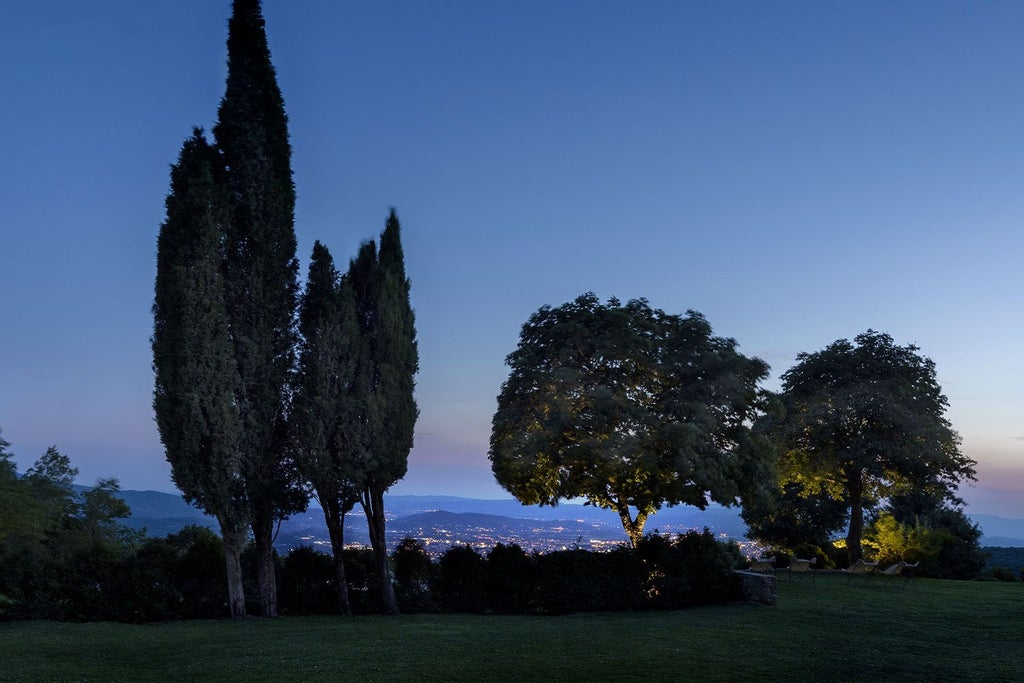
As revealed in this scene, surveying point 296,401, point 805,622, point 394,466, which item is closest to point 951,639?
point 805,622

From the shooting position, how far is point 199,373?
57.0ft

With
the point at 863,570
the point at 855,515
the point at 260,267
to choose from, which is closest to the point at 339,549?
the point at 260,267

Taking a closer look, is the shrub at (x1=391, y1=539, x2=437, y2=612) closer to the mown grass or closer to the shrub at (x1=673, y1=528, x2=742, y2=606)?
the mown grass

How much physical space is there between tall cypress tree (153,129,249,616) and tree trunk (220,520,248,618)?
1.0 inches

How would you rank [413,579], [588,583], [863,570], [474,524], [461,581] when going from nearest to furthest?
[588,583]
[461,581]
[413,579]
[863,570]
[474,524]

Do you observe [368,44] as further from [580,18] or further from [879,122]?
[879,122]

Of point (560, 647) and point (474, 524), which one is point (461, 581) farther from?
point (474, 524)

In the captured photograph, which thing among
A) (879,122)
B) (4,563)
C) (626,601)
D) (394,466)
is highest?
(879,122)

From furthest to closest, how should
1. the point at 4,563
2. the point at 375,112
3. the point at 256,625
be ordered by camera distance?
the point at 375,112, the point at 4,563, the point at 256,625

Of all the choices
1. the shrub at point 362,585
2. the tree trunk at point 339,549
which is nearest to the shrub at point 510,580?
the shrub at point 362,585

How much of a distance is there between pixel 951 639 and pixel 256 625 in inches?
539

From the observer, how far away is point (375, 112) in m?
23.8

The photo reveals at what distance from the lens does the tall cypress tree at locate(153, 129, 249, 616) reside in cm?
1736

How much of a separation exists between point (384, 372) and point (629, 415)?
7160 mm
